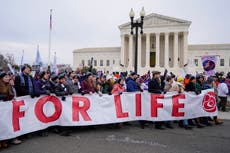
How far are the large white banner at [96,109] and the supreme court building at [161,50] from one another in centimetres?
4494

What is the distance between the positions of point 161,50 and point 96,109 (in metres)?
61.1

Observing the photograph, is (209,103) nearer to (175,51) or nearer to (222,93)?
(222,93)

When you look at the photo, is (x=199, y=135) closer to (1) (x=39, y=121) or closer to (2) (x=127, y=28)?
(1) (x=39, y=121)

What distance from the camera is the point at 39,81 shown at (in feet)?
19.6

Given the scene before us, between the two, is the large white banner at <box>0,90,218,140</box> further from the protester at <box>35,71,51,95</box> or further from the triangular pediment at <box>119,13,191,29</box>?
the triangular pediment at <box>119,13,191,29</box>

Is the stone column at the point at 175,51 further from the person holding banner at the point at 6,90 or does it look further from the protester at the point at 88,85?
the person holding banner at the point at 6,90

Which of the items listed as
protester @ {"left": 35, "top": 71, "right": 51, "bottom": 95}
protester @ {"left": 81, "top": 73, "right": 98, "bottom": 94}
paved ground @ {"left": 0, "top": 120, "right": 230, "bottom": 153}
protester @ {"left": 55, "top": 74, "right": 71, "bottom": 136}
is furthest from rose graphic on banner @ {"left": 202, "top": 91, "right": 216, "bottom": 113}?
protester @ {"left": 35, "top": 71, "right": 51, "bottom": 95}

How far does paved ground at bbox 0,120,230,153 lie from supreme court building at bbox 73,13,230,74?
150 ft

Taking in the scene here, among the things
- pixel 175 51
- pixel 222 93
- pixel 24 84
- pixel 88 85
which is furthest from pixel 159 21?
pixel 24 84

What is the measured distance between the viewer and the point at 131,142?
5.16m

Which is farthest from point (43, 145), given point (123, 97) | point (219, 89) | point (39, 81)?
point (219, 89)

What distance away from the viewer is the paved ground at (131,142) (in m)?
4.62

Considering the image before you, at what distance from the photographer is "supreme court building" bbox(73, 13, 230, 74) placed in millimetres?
57250

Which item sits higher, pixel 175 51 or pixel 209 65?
pixel 175 51
